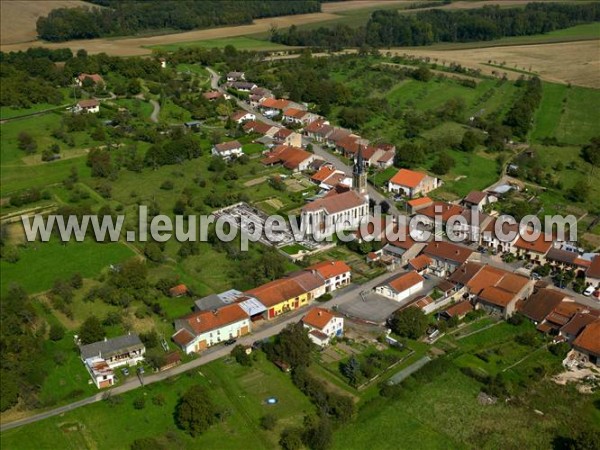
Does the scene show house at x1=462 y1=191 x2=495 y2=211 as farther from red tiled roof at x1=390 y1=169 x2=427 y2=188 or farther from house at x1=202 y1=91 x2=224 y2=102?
house at x1=202 y1=91 x2=224 y2=102

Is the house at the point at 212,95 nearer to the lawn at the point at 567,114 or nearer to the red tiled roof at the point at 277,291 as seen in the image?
the lawn at the point at 567,114

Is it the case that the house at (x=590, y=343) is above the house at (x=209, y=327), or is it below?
below

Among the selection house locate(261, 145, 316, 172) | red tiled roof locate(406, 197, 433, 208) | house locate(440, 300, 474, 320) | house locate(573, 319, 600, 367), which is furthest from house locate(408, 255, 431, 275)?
house locate(261, 145, 316, 172)

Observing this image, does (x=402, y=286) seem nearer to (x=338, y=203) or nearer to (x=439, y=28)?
(x=338, y=203)

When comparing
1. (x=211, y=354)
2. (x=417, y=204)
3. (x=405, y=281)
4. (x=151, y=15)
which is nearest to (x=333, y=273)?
(x=405, y=281)

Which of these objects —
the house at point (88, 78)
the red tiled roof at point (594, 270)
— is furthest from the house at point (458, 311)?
the house at point (88, 78)

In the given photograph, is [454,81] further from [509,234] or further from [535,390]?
[535,390]
